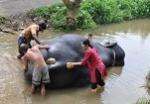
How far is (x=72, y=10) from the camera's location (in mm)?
14188

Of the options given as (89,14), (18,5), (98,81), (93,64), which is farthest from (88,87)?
(18,5)

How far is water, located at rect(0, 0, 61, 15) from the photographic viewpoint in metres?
15.4

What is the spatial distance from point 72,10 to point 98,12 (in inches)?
76.3

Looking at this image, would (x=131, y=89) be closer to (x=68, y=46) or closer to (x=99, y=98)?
(x=99, y=98)

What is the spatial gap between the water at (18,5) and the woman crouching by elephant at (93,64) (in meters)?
6.43

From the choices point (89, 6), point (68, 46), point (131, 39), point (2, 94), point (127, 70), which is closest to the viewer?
point (2, 94)

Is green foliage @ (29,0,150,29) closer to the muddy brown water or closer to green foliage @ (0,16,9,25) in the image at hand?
green foliage @ (0,16,9,25)

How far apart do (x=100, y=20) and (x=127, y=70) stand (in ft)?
17.1

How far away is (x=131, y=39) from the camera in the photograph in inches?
544

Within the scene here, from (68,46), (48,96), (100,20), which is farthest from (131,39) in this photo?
(48,96)

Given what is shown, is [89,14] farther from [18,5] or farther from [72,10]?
[18,5]

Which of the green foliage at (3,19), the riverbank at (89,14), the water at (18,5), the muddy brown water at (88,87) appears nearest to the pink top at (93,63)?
the muddy brown water at (88,87)

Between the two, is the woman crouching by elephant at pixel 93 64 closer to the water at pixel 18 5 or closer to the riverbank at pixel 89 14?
the riverbank at pixel 89 14

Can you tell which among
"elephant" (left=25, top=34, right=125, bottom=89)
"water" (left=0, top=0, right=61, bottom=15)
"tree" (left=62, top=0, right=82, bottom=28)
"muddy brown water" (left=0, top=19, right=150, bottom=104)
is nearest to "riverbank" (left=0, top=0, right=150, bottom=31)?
"tree" (left=62, top=0, right=82, bottom=28)
